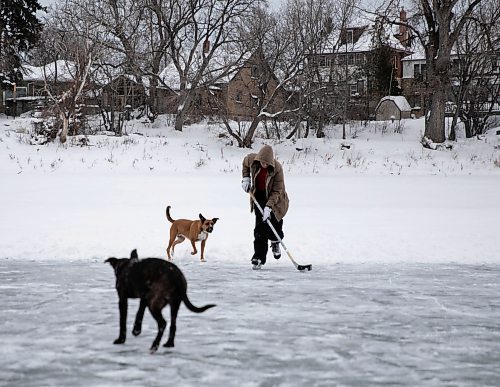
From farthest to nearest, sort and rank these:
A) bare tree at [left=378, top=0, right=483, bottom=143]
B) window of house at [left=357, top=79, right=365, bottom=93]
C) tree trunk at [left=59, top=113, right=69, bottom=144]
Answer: window of house at [left=357, top=79, right=365, bottom=93] → bare tree at [left=378, top=0, right=483, bottom=143] → tree trunk at [left=59, top=113, right=69, bottom=144]

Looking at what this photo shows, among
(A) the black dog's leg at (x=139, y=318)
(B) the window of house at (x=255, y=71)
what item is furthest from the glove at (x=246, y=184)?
(B) the window of house at (x=255, y=71)

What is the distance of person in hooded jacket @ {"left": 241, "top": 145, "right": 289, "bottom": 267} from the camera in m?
9.42

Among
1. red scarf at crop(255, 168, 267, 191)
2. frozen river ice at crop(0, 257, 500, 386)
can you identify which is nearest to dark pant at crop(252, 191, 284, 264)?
red scarf at crop(255, 168, 267, 191)

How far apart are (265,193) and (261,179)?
20 cm

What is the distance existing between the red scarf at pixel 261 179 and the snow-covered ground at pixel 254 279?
1.16 metres

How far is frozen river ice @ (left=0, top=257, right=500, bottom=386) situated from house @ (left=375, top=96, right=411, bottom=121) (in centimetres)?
4000

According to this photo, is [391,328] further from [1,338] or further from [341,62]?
[341,62]

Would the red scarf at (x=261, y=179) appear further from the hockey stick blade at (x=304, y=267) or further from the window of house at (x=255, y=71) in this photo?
the window of house at (x=255, y=71)

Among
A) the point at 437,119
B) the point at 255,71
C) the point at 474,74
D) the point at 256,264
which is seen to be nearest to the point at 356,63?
the point at 474,74

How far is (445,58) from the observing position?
106ft

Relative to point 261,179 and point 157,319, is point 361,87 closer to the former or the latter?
point 261,179

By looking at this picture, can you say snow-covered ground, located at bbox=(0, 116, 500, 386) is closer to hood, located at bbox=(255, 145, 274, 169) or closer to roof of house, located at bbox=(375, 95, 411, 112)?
hood, located at bbox=(255, 145, 274, 169)

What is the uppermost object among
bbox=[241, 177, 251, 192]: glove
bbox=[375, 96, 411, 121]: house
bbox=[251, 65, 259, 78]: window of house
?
bbox=[251, 65, 259, 78]: window of house

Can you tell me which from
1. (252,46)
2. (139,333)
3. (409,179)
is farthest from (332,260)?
(252,46)
